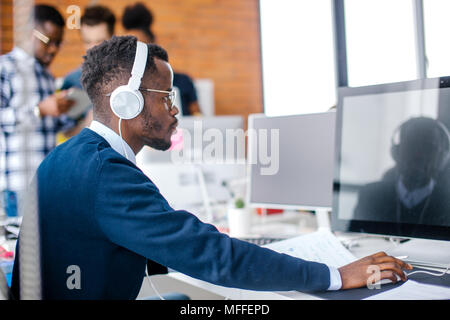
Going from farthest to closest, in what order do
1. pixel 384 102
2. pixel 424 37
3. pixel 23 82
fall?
pixel 424 37, pixel 384 102, pixel 23 82

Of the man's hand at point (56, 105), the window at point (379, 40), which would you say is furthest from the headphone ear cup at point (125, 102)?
the window at point (379, 40)

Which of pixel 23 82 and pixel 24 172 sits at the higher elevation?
pixel 23 82

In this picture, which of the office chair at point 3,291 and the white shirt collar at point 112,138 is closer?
the office chair at point 3,291

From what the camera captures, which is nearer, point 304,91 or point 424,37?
point 424,37

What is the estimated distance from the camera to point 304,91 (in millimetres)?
4648

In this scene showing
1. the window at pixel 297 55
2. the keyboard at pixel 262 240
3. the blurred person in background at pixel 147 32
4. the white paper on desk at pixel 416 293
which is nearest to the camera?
the white paper on desk at pixel 416 293

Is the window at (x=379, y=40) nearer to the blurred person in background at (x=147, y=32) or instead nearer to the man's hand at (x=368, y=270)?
the blurred person in background at (x=147, y=32)

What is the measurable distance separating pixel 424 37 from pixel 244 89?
1.88 m

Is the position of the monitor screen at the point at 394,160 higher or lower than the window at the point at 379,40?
lower

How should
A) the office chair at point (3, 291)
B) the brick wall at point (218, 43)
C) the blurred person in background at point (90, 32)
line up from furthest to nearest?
the brick wall at point (218, 43) → the blurred person in background at point (90, 32) → the office chair at point (3, 291)

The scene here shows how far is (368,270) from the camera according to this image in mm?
903

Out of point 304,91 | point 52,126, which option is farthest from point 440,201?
point 304,91

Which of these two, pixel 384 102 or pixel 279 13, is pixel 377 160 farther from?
pixel 279 13

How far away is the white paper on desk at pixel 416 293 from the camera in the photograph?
853mm
